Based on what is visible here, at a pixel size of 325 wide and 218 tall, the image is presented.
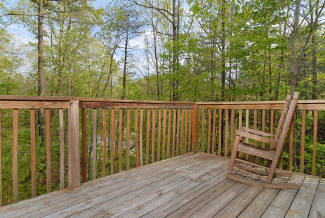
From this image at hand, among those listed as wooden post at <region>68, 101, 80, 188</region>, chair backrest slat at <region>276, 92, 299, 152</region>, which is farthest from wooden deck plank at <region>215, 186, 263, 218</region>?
wooden post at <region>68, 101, 80, 188</region>

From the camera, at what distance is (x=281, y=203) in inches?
57.7

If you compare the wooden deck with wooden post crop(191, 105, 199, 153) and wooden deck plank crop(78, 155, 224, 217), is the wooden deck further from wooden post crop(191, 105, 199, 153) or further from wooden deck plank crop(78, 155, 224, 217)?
wooden post crop(191, 105, 199, 153)

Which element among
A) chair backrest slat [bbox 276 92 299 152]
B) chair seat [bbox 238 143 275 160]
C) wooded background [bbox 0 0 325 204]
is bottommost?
chair seat [bbox 238 143 275 160]

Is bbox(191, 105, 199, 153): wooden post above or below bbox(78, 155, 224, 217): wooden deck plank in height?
above

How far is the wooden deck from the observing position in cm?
131

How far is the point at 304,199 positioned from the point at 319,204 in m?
0.10

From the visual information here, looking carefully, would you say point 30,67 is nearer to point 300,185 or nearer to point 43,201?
point 43,201

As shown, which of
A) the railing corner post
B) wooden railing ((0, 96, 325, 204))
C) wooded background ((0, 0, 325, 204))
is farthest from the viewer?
wooded background ((0, 0, 325, 204))

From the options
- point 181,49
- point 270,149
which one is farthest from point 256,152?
point 181,49

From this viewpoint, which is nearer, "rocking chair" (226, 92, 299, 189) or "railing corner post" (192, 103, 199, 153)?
"rocking chair" (226, 92, 299, 189)

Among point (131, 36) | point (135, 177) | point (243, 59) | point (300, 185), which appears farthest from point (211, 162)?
point (131, 36)

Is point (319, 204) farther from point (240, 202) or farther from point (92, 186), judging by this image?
point (92, 186)

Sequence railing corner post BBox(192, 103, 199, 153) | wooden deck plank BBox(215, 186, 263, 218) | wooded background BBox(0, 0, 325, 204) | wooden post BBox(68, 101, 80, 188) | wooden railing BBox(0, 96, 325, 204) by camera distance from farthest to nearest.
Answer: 1. wooded background BBox(0, 0, 325, 204)
2. railing corner post BBox(192, 103, 199, 153)
3. wooden post BBox(68, 101, 80, 188)
4. wooden railing BBox(0, 96, 325, 204)
5. wooden deck plank BBox(215, 186, 263, 218)

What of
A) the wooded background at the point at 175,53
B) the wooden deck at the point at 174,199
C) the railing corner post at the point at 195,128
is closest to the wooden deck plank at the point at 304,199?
the wooden deck at the point at 174,199
